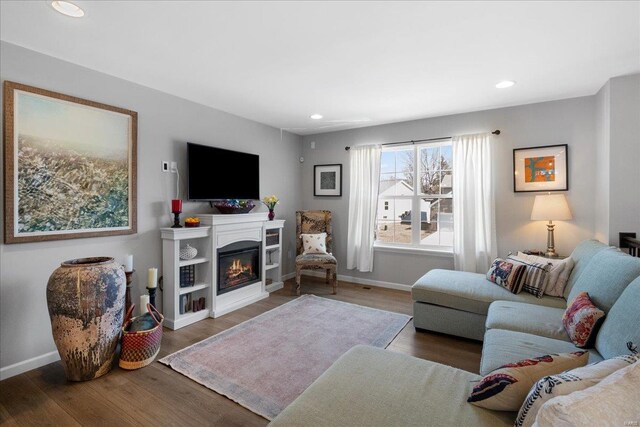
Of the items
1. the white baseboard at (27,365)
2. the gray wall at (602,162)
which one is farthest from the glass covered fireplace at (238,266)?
the gray wall at (602,162)

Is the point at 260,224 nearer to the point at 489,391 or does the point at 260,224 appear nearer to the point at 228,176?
the point at 228,176

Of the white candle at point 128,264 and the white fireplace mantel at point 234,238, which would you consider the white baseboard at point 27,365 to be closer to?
the white candle at point 128,264

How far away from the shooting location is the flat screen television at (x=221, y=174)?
11.3ft

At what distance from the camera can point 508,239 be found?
12.2ft

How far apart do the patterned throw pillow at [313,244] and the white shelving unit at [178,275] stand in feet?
5.04

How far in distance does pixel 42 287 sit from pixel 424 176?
174 inches

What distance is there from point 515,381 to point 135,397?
7.33ft

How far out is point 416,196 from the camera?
443cm

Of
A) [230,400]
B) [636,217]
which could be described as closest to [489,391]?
[230,400]

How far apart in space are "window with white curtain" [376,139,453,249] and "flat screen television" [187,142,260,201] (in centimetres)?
200

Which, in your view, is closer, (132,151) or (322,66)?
(322,66)

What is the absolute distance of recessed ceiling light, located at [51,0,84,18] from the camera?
1779 millimetres

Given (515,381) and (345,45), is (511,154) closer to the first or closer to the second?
(345,45)

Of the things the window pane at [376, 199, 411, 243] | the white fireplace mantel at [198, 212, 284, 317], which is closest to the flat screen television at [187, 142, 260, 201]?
the white fireplace mantel at [198, 212, 284, 317]
